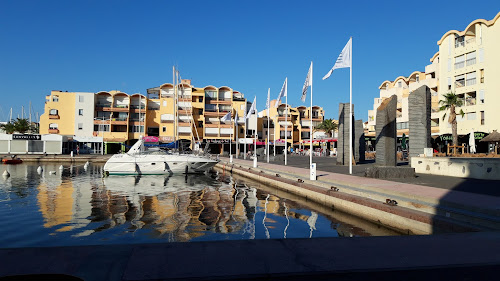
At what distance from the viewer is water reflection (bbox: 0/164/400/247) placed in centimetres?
934

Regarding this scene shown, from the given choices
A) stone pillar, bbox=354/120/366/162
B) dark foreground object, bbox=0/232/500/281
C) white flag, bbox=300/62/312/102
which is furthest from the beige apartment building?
dark foreground object, bbox=0/232/500/281

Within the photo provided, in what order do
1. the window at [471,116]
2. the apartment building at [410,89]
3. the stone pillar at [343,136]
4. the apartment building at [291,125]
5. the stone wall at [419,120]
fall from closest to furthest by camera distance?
the stone wall at [419,120] < the stone pillar at [343,136] < the window at [471,116] < the apartment building at [410,89] < the apartment building at [291,125]

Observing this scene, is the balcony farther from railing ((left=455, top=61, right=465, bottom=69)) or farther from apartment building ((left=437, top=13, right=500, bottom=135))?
railing ((left=455, top=61, right=465, bottom=69))

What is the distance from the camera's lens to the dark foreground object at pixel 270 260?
174 inches

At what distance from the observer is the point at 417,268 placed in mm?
4711

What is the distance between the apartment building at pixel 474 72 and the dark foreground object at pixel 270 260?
145 ft

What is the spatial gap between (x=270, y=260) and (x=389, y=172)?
13.7 meters

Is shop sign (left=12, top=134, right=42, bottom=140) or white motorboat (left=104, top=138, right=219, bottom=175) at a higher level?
shop sign (left=12, top=134, right=42, bottom=140)

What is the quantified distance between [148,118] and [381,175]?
62.8m

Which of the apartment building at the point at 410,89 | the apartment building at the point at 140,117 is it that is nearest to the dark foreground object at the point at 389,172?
the apartment building at the point at 410,89

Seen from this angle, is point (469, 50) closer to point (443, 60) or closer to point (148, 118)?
point (443, 60)

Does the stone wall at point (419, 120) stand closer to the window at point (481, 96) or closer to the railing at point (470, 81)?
the window at point (481, 96)

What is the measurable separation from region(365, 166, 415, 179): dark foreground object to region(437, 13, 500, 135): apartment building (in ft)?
105

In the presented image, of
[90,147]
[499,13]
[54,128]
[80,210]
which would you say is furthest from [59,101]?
[499,13]
